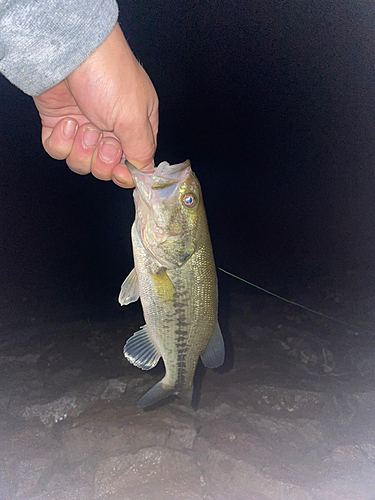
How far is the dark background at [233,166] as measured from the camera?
16.1 ft

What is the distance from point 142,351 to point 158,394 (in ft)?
0.76

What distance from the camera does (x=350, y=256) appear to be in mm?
5227

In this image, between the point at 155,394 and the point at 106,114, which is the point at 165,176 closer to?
the point at 106,114

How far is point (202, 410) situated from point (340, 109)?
6.50 meters

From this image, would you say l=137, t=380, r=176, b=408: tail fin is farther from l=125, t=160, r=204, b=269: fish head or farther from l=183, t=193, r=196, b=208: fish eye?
l=183, t=193, r=196, b=208: fish eye

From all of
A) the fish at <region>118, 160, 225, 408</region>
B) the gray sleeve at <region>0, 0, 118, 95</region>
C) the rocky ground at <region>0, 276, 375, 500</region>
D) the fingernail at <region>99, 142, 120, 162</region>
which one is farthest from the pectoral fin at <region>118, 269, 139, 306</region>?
the rocky ground at <region>0, 276, 375, 500</region>

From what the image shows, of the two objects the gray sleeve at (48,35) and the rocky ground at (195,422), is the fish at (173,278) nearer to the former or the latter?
the gray sleeve at (48,35)

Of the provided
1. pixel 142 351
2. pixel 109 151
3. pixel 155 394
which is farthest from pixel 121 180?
pixel 155 394

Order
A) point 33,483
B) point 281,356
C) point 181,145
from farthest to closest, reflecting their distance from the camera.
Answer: point 181,145
point 281,356
point 33,483

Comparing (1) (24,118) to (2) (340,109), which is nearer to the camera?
(1) (24,118)

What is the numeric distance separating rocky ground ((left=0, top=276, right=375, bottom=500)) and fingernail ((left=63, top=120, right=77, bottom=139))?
2371 millimetres

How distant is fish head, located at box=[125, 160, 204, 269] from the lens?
133 centimetres

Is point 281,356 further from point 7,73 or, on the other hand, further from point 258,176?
point 258,176

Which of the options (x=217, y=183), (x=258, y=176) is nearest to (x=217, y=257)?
(x=217, y=183)
